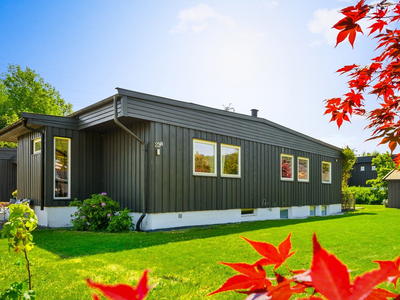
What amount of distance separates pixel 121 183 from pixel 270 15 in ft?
18.7

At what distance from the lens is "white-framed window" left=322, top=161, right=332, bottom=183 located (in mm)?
15030

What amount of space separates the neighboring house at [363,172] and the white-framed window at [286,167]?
19.6 meters

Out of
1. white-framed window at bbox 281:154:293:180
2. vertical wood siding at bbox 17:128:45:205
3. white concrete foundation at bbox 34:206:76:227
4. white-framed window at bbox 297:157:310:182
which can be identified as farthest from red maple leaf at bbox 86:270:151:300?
white-framed window at bbox 297:157:310:182

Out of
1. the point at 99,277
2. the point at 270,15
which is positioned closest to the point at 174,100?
the point at 270,15

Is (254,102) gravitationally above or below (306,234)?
above

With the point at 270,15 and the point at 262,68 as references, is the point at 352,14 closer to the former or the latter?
the point at 270,15

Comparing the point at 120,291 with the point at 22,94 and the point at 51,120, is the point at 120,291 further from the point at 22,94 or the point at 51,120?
the point at 22,94

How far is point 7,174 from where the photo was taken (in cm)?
1547

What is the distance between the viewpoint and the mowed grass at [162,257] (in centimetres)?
348

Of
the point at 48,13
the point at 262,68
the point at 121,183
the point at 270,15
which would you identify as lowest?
the point at 121,183

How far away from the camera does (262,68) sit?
8289 millimetres

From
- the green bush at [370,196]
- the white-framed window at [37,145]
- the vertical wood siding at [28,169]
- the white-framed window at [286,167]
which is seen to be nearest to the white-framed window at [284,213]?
the white-framed window at [286,167]

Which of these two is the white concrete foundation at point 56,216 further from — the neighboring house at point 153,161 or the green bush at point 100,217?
the green bush at point 100,217

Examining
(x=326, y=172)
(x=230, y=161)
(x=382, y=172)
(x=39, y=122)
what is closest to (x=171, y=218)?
(x=230, y=161)
